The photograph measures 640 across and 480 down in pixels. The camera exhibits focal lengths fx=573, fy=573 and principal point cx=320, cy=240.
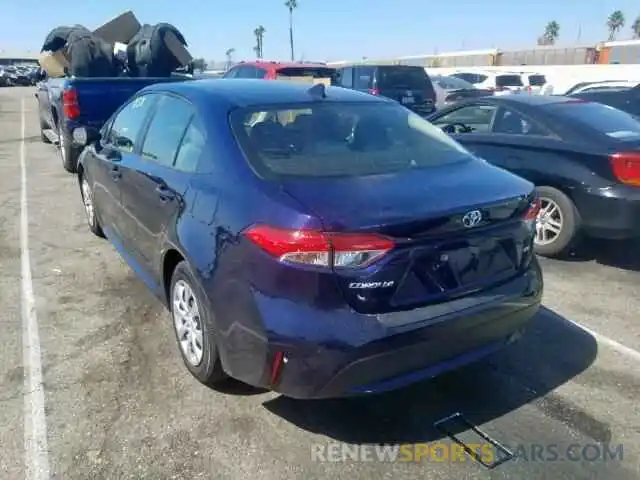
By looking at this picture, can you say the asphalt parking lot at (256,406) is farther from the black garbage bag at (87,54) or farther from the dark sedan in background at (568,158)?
the black garbage bag at (87,54)

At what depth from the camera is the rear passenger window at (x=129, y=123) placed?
420cm

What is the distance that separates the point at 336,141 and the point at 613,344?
239 centimetres

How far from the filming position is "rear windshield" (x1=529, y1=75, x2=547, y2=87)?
811 inches

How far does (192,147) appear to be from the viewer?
10.9ft

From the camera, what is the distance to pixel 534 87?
20.2 m

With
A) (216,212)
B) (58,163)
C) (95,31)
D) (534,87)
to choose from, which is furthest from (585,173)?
(534,87)

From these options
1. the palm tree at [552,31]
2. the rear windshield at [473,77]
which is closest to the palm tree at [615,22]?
the palm tree at [552,31]

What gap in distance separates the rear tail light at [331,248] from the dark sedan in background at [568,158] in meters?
3.45

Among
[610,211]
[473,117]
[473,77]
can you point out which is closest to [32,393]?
[610,211]

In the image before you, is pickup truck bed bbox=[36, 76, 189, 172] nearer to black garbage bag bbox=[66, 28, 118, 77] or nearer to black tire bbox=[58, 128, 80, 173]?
black tire bbox=[58, 128, 80, 173]

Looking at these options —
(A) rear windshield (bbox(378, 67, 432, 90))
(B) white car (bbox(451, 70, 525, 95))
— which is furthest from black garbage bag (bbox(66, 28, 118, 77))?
(B) white car (bbox(451, 70, 525, 95))

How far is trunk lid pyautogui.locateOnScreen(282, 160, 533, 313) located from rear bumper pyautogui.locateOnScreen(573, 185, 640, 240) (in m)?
2.45

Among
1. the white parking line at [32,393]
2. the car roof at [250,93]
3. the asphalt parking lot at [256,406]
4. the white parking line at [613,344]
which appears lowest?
the white parking line at [613,344]

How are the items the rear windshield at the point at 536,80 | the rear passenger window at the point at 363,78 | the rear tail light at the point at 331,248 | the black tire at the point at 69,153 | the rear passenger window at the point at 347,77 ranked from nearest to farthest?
the rear tail light at the point at 331,248 < the black tire at the point at 69,153 < the rear passenger window at the point at 363,78 < the rear passenger window at the point at 347,77 < the rear windshield at the point at 536,80
